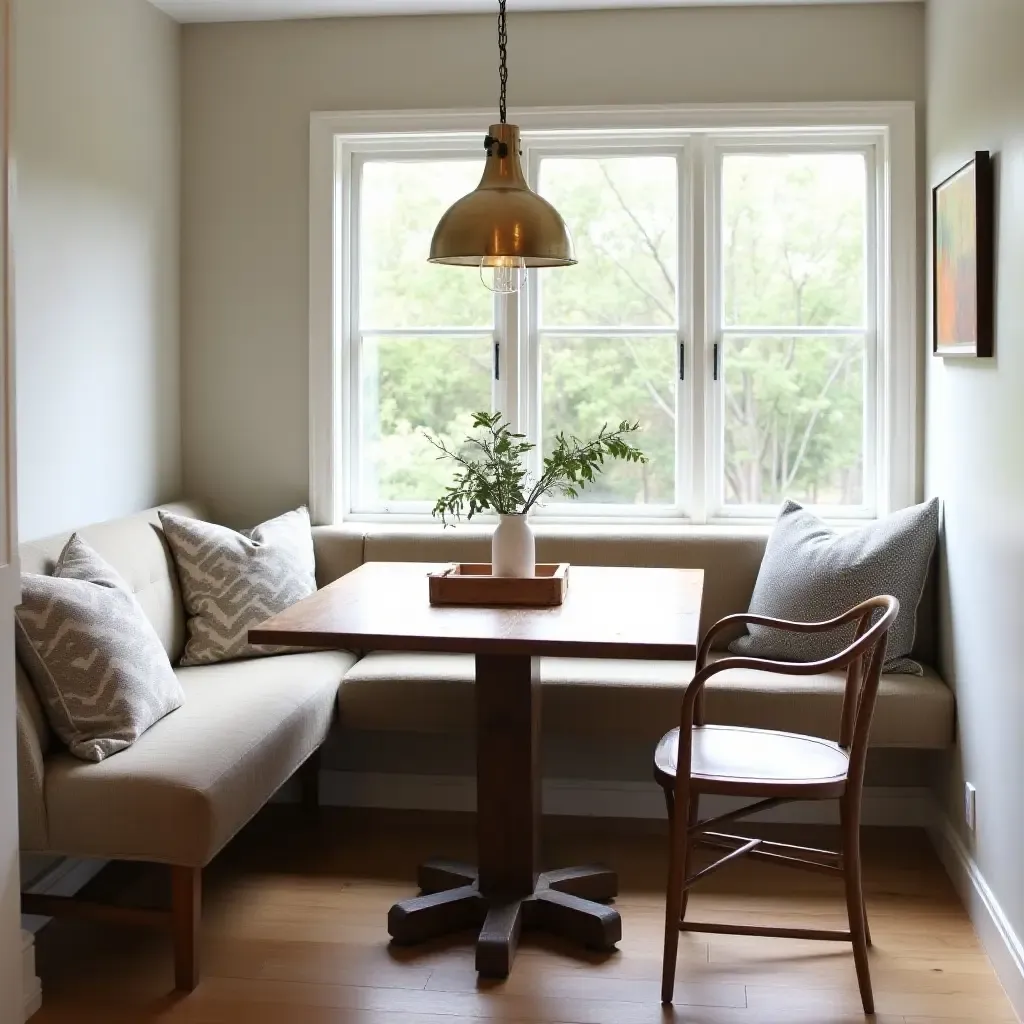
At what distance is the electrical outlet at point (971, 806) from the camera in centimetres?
329

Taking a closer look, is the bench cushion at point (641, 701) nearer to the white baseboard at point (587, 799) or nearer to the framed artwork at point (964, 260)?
the white baseboard at point (587, 799)

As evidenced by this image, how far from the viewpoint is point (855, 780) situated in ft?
9.09

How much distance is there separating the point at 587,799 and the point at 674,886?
4.35ft

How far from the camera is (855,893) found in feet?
9.15

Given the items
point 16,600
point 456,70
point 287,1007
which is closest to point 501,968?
point 287,1007

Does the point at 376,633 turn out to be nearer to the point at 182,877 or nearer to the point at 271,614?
the point at 182,877

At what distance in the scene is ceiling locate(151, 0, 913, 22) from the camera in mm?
4145

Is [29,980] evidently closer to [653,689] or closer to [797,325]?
[653,689]

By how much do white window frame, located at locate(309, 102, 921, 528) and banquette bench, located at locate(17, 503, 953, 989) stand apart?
0.26 meters

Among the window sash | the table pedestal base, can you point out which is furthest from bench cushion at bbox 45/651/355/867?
the window sash

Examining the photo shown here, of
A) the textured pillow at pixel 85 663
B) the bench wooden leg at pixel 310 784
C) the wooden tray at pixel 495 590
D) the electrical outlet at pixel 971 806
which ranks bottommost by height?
the bench wooden leg at pixel 310 784

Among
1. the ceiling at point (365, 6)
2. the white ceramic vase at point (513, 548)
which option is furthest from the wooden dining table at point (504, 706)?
the ceiling at point (365, 6)

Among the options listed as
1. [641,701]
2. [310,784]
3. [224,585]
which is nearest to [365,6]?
[224,585]

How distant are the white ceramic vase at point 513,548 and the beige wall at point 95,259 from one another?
1.24 metres
